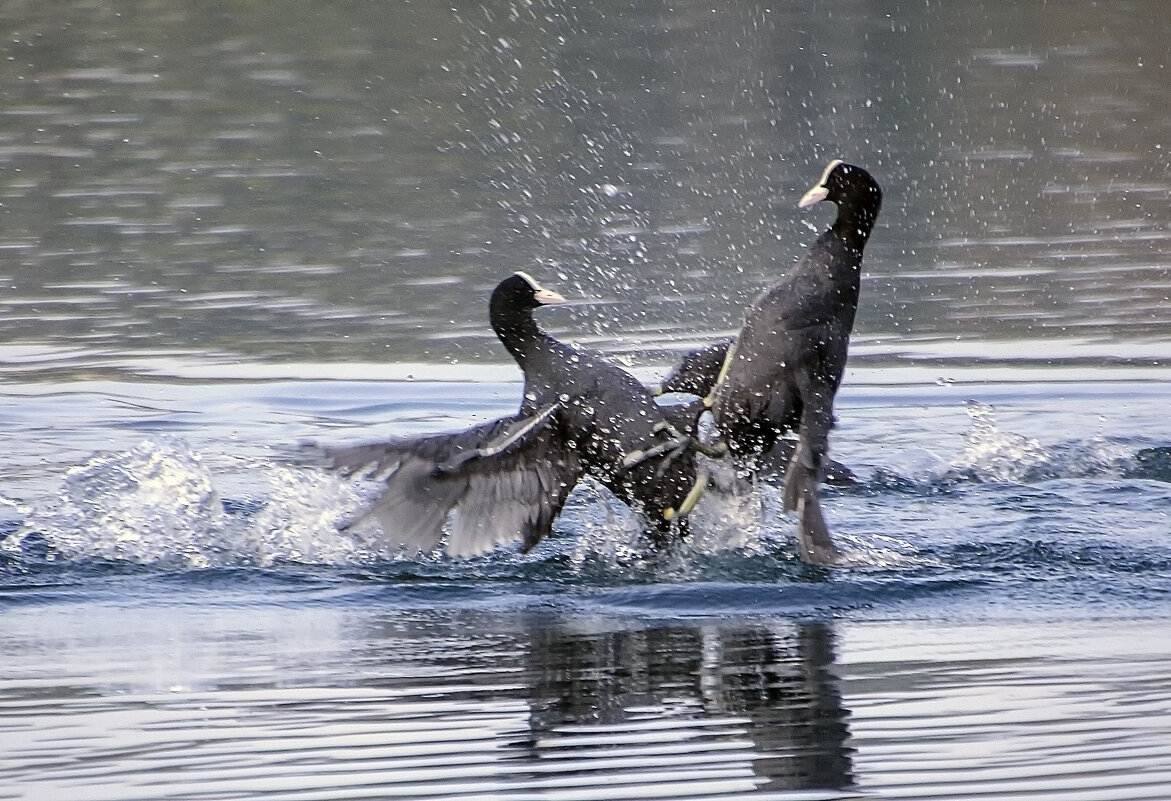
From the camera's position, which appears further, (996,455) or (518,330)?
(996,455)

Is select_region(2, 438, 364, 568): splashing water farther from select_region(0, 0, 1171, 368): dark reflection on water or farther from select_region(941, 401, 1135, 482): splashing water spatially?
select_region(0, 0, 1171, 368): dark reflection on water

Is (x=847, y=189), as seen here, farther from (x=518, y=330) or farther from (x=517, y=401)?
(x=517, y=401)

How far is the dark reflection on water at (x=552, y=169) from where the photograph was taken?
33.4 ft

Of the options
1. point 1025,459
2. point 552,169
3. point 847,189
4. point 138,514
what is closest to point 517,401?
point 1025,459

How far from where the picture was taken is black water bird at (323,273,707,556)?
20.4 feet

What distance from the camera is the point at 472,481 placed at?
6.32 meters

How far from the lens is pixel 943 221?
12328 mm

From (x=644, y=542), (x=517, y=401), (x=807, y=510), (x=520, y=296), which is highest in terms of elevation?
(x=520, y=296)

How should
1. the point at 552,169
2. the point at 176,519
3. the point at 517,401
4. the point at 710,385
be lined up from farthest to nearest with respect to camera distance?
1. the point at 552,169
2. the point at 517,401
3. the point at 710,385
4. the point at 176,519

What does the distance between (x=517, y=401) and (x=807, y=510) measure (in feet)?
9.15

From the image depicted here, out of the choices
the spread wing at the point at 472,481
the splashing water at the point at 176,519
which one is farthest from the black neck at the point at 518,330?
the splashing water at the point at 176,519

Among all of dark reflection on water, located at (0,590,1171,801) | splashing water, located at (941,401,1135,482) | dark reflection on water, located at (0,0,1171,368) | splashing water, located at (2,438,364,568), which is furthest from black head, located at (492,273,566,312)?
dark reflection on water, located at (0,0,1171,368)

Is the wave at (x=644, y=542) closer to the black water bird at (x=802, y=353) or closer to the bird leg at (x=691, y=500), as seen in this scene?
the bird leg at (x=691, y=500)

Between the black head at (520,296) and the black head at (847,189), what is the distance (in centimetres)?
89
